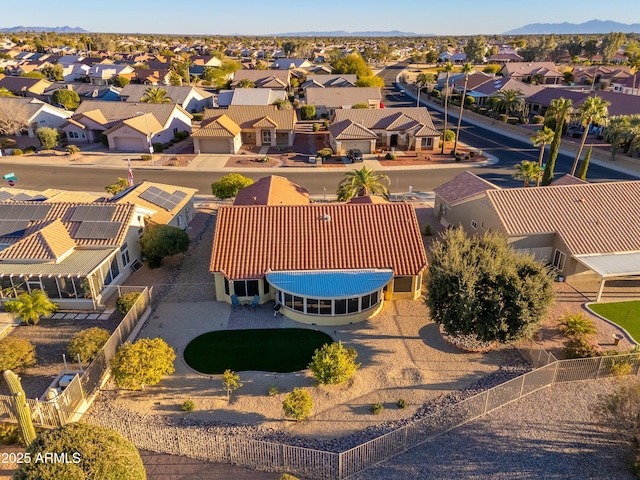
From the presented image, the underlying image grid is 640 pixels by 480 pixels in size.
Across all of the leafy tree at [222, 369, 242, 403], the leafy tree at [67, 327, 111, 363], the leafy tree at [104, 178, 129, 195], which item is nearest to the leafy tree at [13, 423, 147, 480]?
the leafy tree at [222, 369, 242, 403]

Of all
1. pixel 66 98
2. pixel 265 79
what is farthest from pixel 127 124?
pixel 265 79

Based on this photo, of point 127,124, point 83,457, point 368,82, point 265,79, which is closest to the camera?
point 83,457

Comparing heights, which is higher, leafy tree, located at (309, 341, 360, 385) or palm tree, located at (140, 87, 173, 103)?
palm tree, located at (140, 87, 173, 103)

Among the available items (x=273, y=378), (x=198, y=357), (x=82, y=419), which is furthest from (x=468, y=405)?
(x=82, y=419)

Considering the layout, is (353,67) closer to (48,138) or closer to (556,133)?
(48,138)

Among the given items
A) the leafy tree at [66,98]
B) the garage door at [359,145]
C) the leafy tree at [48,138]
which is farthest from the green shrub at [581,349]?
the leafy tree at [66,98]

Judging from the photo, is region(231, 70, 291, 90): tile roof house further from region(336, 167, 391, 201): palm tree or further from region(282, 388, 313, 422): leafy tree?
region(282, 388, 313, 422): leafy tree

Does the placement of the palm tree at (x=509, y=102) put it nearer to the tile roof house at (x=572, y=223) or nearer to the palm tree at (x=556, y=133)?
the palm tree at (x=556, y=133)
